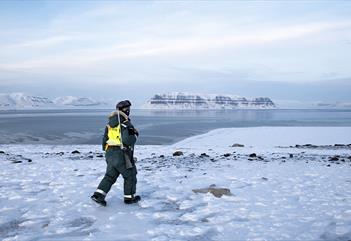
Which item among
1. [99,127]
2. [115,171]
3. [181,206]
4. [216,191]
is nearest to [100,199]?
[115,171]

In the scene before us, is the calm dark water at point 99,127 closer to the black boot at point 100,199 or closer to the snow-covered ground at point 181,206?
the snow-covered ground at point 181,206

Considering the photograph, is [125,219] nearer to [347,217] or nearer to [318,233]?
[318,233]

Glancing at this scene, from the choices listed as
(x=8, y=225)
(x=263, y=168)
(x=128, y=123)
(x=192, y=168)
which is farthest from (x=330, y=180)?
(x=8, y=225)

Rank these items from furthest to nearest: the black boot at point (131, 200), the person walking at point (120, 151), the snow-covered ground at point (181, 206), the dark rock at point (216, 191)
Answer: the dark rock at point (216, 191), the black boot at point (131, 200), the person walking at point (120, 151), the snow-covered ground at point (181, 206)

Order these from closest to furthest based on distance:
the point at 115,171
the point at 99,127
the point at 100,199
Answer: the point at 100,199 < the point at 115,171 < the point at 99,127

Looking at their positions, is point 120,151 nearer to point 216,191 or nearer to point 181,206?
point 181,206

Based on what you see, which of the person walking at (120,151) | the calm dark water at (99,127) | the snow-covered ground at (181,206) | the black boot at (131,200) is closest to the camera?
the snow-covered ground at (181,206)

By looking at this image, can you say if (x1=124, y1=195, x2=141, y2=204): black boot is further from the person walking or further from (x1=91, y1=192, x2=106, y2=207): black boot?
(x1=91, y1=192, x2=106, y2=207): black boot

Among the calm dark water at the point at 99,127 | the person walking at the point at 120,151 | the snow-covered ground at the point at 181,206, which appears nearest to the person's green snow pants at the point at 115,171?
the person walking at the point at 120,151

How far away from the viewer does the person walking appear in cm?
679

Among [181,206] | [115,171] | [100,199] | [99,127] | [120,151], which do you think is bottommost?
[99,127]

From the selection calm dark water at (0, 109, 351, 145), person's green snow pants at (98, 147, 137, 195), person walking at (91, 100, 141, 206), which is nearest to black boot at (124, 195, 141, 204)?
person walking at (91, 100, 141, 206)

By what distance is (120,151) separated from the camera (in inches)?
272

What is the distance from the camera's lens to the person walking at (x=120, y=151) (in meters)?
6.79
